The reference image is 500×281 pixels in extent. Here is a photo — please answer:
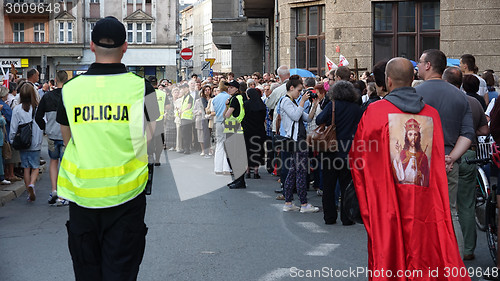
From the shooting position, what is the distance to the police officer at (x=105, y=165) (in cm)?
443

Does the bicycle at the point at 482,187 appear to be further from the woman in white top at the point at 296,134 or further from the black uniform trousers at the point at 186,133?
the black uniform trousers at the point at 186,133

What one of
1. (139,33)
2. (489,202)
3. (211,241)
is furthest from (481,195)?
(139,33)

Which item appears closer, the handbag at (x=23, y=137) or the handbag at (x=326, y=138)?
the handbag at (x=326, y=138)

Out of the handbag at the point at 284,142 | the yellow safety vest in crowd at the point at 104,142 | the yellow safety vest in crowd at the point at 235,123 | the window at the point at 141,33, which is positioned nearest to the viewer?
the yellow safety vest in crowd at the point at 104,142

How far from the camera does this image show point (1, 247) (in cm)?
814

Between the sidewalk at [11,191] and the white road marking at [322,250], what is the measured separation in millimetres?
5602

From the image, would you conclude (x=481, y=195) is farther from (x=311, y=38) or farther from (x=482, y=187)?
(x=311, y=38)

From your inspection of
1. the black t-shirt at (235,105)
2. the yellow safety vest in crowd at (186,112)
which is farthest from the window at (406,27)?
the black t-shirt at (235,105)

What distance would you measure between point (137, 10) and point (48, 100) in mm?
57895

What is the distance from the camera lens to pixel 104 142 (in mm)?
4445

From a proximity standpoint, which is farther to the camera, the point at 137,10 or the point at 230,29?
the point at 137,10

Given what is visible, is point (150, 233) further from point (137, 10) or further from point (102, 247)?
point (137, 10)

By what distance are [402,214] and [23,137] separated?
25.7 ft

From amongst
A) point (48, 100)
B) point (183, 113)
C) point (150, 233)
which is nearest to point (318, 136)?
point (150, 233)
